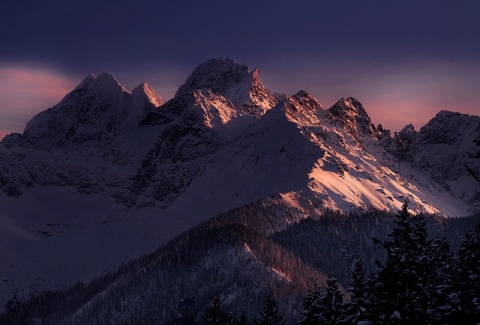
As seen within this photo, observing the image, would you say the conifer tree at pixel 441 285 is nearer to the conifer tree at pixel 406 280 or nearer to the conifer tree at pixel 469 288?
the conifer tree at pixel 469 288

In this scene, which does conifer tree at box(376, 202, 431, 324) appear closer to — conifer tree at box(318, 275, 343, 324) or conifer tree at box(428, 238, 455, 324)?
conifer tree at box(428, 238, 455, 324)

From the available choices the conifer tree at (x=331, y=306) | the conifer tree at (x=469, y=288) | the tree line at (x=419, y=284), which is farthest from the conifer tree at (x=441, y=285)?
the conifer tree at (x=331, y=306)

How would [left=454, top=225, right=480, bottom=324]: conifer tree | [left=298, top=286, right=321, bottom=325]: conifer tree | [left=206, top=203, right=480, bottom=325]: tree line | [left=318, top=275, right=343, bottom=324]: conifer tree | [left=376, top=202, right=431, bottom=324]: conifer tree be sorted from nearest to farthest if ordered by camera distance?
[left=454, top=225, right=480, bottom=324]: conifer tree → [left=206, top=203, right=480, bottom=325]: tree line → [left=376, top=202, right=431, bottom=324]: conifer tree → [left=318, top=275, right=343, bottom=324]: conifer tree → [left=298, top=286, right=321, bottom=325]: conifer tree

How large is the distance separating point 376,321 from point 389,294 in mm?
1771

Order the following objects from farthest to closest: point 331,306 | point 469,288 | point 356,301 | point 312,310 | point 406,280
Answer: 1. point 312,310
2. point 331,306
3. point 356,301
4. point 406,280
5. point 469,288

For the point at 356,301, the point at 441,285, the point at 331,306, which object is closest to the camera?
the point at 441,285

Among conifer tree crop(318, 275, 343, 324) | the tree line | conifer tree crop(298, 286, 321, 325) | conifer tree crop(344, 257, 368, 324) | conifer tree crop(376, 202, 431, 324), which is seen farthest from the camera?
conifer tree crop(298, 286, 321, 325)

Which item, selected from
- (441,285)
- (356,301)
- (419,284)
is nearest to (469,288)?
(441,285)

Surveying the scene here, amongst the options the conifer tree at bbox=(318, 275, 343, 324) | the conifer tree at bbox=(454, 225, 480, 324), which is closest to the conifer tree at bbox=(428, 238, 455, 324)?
the conifer tree at bbox=(454, 225, 480, 324)

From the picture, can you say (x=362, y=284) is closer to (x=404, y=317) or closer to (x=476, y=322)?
(x=404, y=317)

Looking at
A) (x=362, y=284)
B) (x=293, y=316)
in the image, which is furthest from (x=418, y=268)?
(x=293, y=316)

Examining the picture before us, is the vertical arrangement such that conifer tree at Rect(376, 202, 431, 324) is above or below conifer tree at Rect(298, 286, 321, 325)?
above

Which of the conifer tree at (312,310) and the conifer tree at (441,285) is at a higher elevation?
the conifer tree at (441,285)

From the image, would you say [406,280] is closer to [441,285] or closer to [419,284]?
[419,284]
